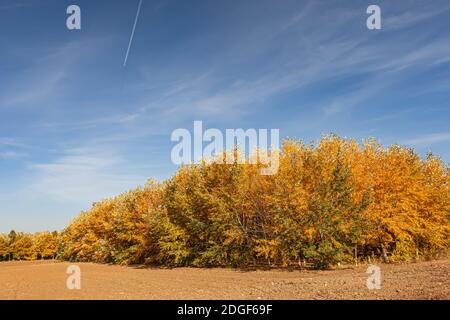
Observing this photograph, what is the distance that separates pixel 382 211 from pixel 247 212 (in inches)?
558

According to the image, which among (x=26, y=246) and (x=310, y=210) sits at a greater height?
(x=310, y=210)

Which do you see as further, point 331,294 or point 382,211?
point 382,211

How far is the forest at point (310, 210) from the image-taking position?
35.3m

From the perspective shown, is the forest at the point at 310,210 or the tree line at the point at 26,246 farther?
the tree line at the point at 26,246

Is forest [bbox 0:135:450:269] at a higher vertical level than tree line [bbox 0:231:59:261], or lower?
higher

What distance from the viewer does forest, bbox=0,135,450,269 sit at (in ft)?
116

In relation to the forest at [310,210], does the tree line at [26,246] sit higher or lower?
lower

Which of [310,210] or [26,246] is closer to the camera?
[310,210]

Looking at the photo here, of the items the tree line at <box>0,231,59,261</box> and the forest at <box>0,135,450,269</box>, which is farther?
the tree line at <box>0,231,59,261</box>

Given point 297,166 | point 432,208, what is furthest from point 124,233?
point 432,208

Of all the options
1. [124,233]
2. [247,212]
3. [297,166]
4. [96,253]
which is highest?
[297,166]

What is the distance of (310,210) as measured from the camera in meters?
35.6

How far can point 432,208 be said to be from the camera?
4144 cm
